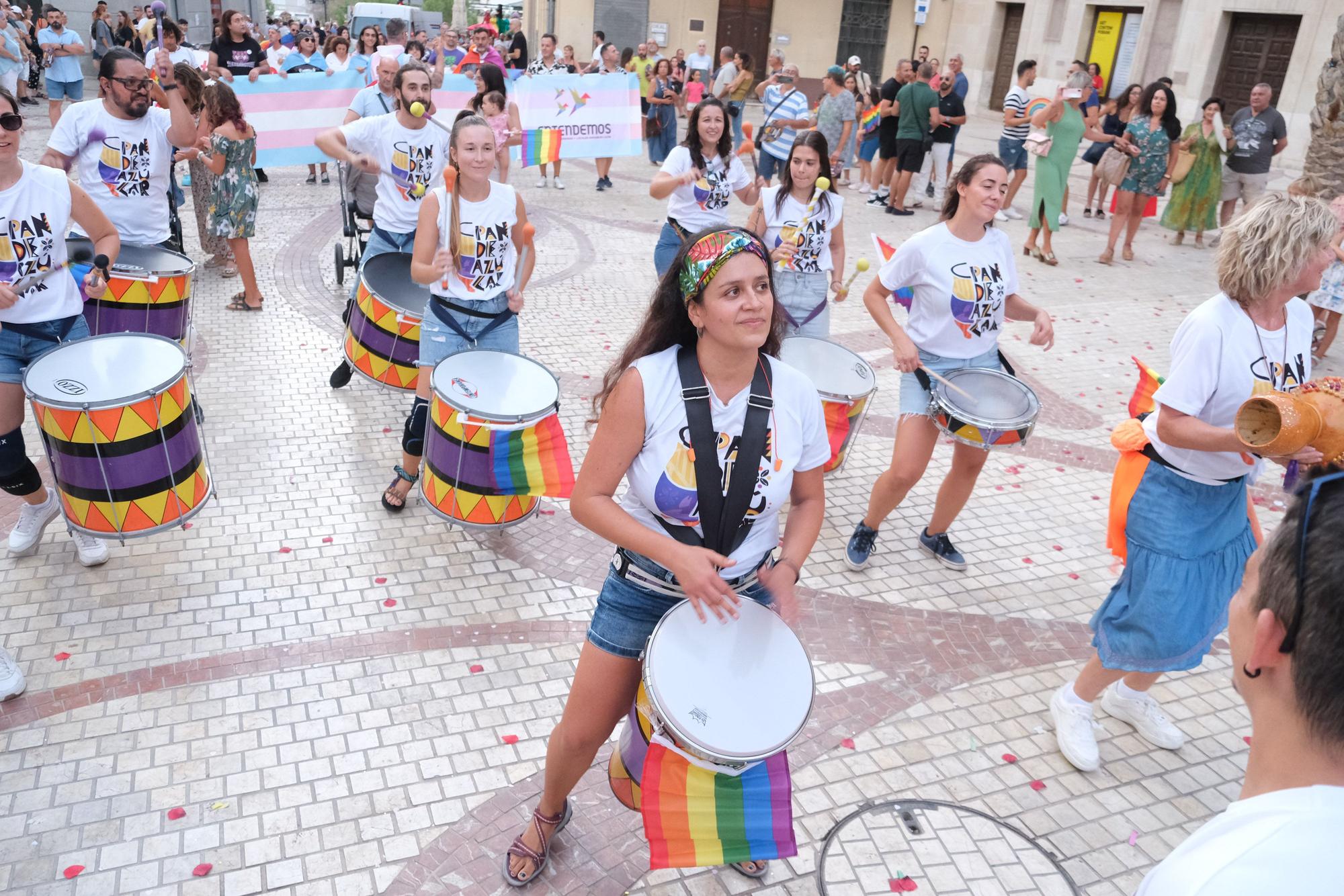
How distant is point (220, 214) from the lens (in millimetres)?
7785

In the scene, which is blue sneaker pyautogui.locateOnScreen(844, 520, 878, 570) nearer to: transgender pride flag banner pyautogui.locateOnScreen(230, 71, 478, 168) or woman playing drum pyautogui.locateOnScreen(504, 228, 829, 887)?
woman playing drum pyautogui.locateOnScreen(504, 228, 829, 887)

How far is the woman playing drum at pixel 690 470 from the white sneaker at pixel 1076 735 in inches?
68.2

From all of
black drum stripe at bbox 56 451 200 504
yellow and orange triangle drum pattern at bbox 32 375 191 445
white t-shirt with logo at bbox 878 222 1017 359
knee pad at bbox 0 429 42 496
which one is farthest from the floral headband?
knee pad at bbox 0 429 42 496

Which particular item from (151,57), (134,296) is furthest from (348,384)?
(151,57)

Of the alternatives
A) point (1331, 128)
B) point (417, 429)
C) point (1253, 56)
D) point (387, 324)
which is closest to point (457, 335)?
point (417, 429)

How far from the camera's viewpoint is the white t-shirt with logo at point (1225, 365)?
9.80ft

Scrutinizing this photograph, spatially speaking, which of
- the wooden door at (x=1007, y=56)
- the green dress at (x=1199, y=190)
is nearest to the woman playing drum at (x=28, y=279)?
the green dress at (x=1199, y=190)

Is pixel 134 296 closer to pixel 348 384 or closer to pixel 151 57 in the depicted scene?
pixel 348 384

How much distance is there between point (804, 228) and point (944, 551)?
6.36ft

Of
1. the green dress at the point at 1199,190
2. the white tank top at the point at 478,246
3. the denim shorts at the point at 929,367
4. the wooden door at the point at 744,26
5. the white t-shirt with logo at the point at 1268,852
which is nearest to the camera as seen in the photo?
the white t-shirt with logo at the point at 1268,852

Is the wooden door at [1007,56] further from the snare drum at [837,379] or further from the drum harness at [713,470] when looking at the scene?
the drum harness at [713,470]

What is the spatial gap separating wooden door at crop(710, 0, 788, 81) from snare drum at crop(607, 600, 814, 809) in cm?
3000

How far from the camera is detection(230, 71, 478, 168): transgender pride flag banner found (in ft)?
32.0

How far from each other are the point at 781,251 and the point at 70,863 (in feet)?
13.2
